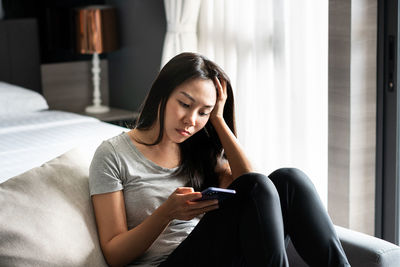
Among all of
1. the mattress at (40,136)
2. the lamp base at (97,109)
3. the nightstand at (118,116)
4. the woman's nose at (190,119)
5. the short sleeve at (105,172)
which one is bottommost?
the nightstand at (118,116)

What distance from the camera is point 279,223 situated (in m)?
1.51

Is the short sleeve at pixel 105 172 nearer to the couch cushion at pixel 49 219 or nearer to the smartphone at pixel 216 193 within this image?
the couch cushion at pixel 49 219

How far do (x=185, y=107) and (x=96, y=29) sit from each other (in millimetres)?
2131

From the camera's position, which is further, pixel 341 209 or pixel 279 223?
pixel 341 209

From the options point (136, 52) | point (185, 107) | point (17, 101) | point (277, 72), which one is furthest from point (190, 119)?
point (136, 52)

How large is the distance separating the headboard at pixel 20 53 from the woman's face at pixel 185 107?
2.18m

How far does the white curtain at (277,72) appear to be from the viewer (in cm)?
258

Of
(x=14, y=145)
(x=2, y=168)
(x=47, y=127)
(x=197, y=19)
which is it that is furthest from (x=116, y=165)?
(x=197, y=19)

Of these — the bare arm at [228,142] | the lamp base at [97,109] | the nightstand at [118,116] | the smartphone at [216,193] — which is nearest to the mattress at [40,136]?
the nightstand at [118,116]

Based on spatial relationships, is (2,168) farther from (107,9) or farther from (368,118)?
(107,9)

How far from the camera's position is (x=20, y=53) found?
11.8ft

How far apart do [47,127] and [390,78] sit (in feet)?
5.13

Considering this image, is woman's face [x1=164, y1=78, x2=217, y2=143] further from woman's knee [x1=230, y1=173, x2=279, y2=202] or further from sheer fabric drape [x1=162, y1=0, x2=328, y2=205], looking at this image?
sheer fabric drape [x1=162, y1=0, x2=328, y2=205]

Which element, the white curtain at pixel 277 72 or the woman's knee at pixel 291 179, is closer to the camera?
the woman's knee at pixel 291 179
